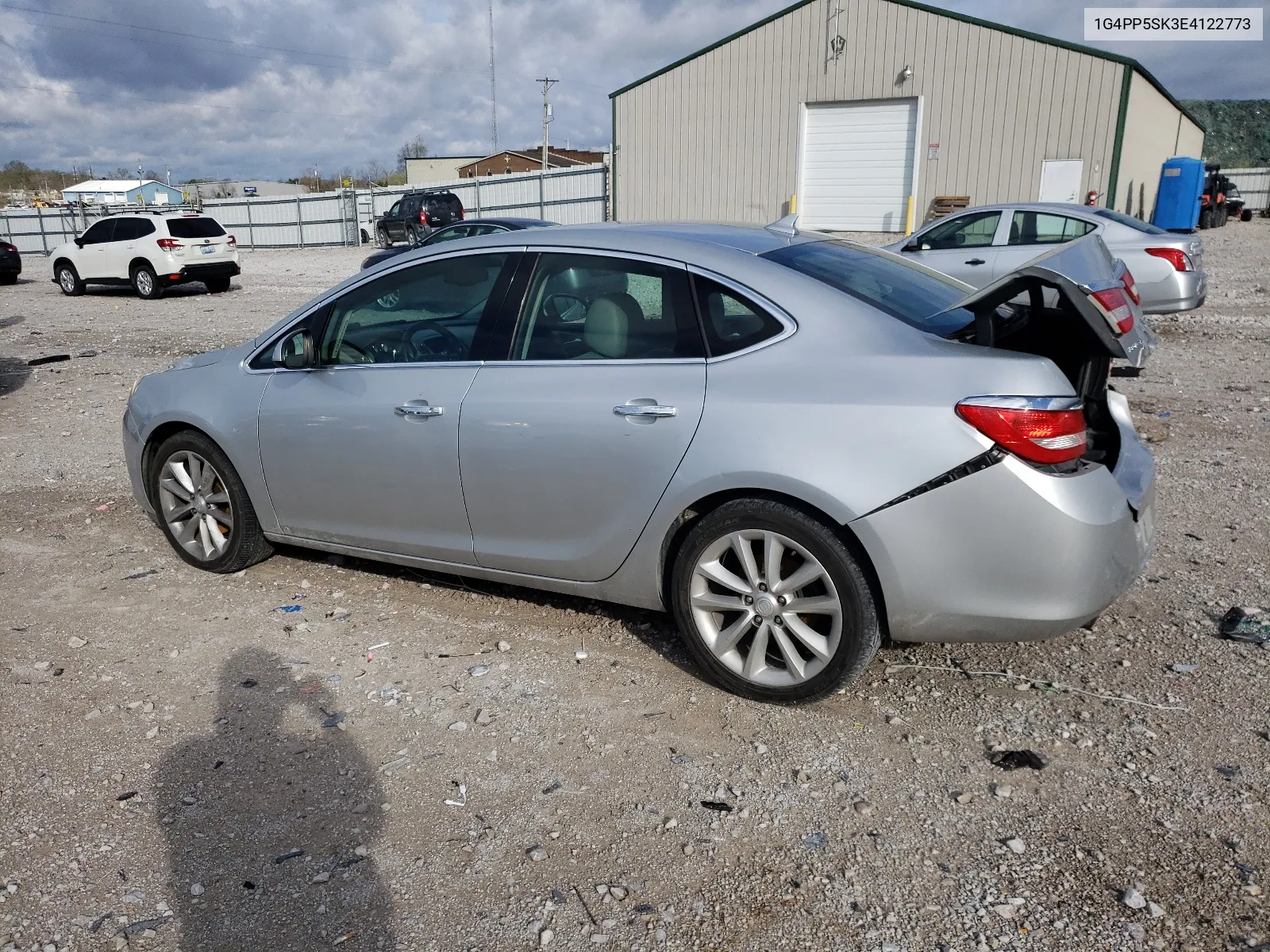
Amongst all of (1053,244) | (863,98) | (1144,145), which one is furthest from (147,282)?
(1144,145)

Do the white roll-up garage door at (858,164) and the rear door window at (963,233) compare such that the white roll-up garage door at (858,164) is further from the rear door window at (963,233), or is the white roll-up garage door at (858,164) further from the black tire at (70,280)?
the black tire at (70,280)

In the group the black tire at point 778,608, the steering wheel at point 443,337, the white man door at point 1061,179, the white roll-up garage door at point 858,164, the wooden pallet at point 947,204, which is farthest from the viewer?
the white roll-up garage door at point 858,164

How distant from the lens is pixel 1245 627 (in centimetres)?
389

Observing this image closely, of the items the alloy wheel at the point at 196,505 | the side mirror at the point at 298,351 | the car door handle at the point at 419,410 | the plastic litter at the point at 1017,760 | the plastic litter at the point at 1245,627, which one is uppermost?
the side mirror at the point at 298,351

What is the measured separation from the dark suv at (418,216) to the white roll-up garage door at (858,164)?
10234 millimetres

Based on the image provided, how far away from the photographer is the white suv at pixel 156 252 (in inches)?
744

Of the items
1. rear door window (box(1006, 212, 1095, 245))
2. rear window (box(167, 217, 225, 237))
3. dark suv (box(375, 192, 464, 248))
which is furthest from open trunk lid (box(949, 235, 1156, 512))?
dark suv (box(375, 192, 464, 248))

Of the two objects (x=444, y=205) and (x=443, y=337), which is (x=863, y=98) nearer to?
(x=444, y=205)

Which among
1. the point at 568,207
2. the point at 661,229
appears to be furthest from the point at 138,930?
the point at 568,207

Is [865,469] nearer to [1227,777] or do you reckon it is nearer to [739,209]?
[1227,777]

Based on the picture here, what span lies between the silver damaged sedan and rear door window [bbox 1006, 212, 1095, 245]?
26.9ft

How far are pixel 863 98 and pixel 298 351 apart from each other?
966 inches

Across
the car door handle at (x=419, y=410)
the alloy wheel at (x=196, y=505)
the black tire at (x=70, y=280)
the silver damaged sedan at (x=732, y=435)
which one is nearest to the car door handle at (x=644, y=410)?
the silver damaged sedan at (x=732, y=435)

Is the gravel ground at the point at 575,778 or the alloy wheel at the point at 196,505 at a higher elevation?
the alloy wheel at the point at 196,505
